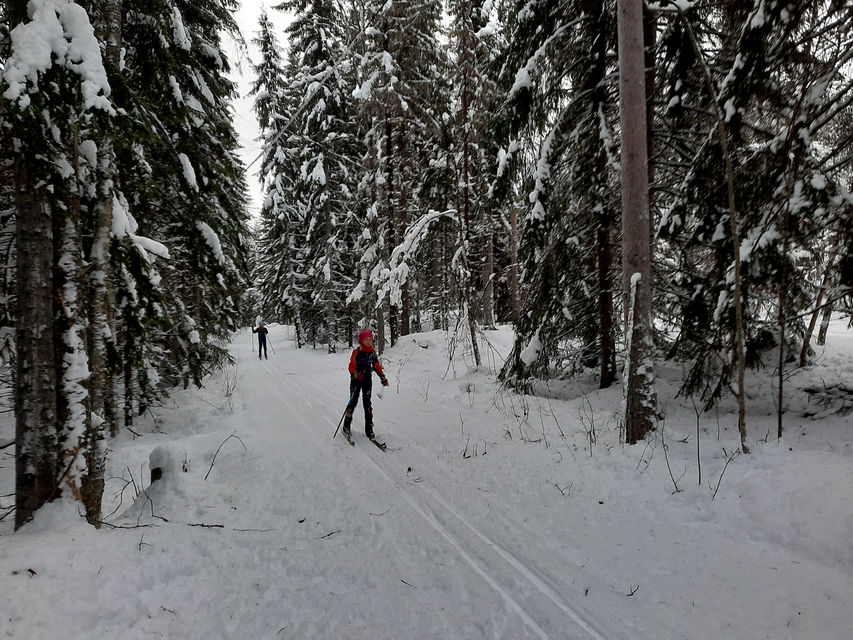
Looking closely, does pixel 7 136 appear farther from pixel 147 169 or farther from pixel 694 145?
pixel 694 145

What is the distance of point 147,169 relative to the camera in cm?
609

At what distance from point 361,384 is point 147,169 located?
5053mm

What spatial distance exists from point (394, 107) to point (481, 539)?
14.6 m

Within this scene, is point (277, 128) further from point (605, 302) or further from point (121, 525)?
point (121, 525)

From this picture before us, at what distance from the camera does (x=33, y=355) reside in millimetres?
3977

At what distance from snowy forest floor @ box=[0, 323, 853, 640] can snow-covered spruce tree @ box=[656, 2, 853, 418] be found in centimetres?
154

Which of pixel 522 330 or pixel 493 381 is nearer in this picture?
pixel 522 330

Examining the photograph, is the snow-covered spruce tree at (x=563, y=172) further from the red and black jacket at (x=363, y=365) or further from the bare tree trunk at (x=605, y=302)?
the red and black jacket at (x=363, y=365)

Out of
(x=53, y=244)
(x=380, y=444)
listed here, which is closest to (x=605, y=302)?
(x=380, y=444)

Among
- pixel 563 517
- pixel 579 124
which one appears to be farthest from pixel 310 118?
pixel 563 517

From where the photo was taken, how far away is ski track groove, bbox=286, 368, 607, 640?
11.1 ft

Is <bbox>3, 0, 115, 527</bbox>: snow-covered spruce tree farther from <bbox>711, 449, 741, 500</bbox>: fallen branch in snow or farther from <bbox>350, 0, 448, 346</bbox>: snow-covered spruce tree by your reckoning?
<bbox>350, 0, 448, 346</bbox>: snow-covered spruce tree

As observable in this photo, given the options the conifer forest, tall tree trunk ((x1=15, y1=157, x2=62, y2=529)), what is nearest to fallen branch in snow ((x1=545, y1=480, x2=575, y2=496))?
the conifer forest

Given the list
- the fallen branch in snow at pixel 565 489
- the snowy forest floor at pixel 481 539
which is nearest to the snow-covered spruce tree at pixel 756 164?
the snowy forest floor at pixel 481 539
